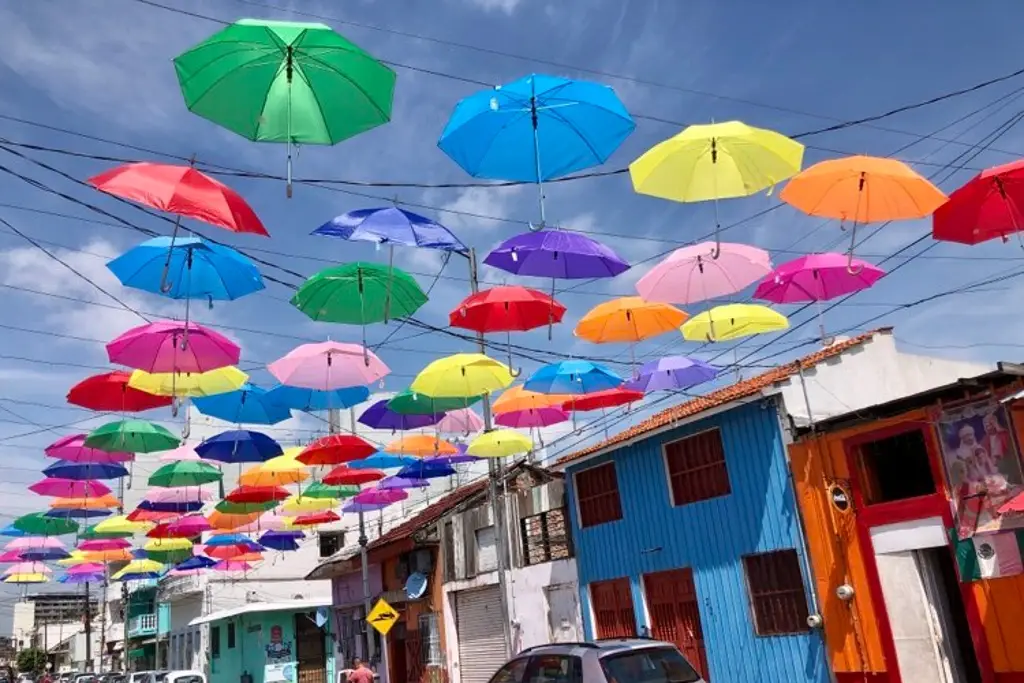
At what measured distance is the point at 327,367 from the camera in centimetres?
1567

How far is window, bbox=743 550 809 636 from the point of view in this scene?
53.7 ft

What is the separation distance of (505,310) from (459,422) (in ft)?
25.2

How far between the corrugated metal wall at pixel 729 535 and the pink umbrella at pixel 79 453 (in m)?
11.5

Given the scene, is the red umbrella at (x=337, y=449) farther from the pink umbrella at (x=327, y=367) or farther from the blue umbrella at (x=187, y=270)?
the blue umbrella at (x=187, y=270)

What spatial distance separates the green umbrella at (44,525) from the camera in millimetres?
26406

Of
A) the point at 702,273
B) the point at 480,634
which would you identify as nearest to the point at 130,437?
the point at 480,634

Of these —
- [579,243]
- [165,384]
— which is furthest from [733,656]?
[165,384]

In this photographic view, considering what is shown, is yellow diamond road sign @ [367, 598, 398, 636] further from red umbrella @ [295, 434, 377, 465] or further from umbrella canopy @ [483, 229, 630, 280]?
umbrella canopy @ [483, 229, 630, 280]

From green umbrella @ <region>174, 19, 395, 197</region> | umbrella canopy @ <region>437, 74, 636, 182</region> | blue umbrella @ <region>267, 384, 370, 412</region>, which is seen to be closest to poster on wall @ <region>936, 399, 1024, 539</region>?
umbrella canopy @ <region>437, 74, 636, 182</region>

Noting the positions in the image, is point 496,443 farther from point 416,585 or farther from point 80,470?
point 416,585

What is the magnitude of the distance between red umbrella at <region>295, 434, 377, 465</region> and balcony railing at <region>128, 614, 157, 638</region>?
122 ft

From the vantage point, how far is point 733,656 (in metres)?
17.4

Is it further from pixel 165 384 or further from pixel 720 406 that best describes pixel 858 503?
pixel 165 384

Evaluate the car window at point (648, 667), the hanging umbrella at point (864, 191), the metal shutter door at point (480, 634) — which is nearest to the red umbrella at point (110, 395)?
the car window at point (648, 667)
